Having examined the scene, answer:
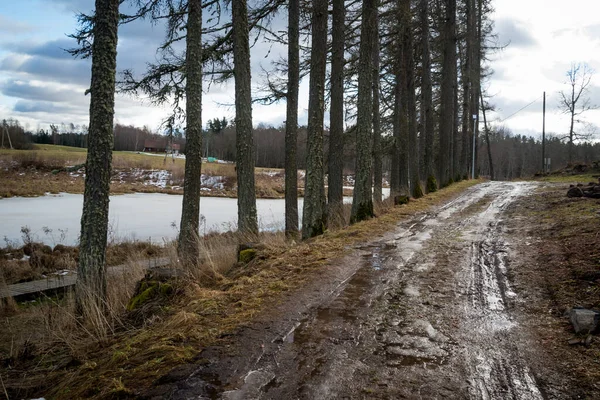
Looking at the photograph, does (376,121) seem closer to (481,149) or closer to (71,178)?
(71,178)

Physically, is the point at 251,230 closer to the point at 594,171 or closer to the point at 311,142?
the point at 311,142

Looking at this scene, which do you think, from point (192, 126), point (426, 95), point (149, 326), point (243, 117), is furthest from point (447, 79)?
point (149, 326)

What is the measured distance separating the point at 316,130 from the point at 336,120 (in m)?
3.49

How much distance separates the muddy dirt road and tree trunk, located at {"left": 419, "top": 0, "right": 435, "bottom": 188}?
1237cm

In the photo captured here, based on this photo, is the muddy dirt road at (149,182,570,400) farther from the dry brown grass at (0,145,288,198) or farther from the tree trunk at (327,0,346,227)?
the dry brown grass at (0,145,288,198)

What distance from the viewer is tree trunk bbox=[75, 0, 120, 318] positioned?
5309 mm

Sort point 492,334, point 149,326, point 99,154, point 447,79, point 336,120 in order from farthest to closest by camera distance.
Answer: point 447,79
point 336,120
point 99,154
point 149,326
point 492,334

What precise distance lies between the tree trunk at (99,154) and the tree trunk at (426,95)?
13075 millimetres

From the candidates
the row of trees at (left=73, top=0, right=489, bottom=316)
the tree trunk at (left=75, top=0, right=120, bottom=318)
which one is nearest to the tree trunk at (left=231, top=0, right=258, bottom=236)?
the row of trees at (left=73, top=0, right=489, bottom=316)

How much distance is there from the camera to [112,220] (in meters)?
16.7

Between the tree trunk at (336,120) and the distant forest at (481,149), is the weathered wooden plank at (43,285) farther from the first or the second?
the distant forest at (481,149)

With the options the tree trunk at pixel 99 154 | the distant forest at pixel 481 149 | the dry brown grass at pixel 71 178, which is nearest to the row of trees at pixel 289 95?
the tree trunk at pixel 99 154

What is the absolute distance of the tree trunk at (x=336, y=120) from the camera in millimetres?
10742

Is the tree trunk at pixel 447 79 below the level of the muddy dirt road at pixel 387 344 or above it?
above
